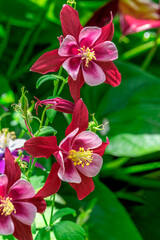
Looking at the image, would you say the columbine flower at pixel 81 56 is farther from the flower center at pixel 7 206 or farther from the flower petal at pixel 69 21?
the flower center at pixel 7 206

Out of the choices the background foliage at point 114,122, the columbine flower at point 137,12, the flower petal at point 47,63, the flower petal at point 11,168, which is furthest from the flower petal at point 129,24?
the background foliage at point 114,122

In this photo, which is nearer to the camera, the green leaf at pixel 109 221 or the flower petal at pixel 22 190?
the flower petal at pixel 22 190

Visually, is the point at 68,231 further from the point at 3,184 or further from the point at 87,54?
the point at 87,54

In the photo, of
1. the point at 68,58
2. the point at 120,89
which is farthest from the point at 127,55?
the point at 68,58

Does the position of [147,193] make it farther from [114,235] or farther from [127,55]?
[127,55]

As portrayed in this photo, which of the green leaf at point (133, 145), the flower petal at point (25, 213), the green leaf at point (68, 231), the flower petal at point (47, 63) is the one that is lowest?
the green leaf at point (133, 145)

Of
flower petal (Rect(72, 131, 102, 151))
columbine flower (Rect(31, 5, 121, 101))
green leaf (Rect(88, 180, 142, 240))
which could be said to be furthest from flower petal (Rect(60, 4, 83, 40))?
green leaf (Rect(88, 180, 142, 240))

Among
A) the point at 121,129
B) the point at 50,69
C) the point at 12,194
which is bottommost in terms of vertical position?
the point at 121,129

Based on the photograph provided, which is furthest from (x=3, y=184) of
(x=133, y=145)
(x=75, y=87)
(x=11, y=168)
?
(x=133, y=145)
